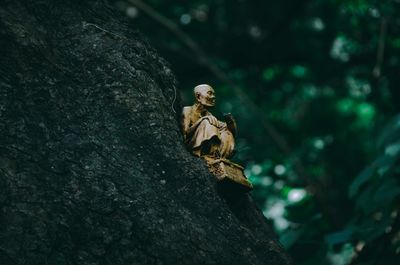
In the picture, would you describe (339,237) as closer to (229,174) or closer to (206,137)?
(229,174)

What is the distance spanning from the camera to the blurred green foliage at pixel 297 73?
8711mm

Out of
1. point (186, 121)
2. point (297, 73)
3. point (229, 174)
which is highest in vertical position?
point (297, 73)

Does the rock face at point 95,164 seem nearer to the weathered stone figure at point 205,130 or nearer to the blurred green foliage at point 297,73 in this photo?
the weathered stone figure at point 205,130

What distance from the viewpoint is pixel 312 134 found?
11.3 meters

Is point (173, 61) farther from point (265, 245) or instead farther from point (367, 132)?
point (265, 245)

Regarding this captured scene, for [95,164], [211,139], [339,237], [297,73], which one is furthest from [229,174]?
[297,73]

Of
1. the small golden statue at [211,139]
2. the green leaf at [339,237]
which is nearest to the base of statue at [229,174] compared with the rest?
the small golden statue at [211,139]

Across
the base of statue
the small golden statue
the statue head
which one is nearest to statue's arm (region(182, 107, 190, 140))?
the small golden statue

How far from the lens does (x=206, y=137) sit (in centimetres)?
394

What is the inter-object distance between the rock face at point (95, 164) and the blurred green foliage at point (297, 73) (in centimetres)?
363

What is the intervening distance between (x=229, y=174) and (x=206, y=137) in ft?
1.02

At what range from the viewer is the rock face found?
3.20 meters

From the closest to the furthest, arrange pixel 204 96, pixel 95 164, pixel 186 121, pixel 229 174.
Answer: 1. pixel 95 164
2. pixel 229 174
3. pixel 186 121
4. pixel 204 96

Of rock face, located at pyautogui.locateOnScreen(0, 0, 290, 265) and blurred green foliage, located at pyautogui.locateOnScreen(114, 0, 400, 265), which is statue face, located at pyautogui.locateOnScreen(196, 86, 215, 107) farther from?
blurred green foliage, located at pyautogui.locateOnScreen(114, 0, 400, 265)
